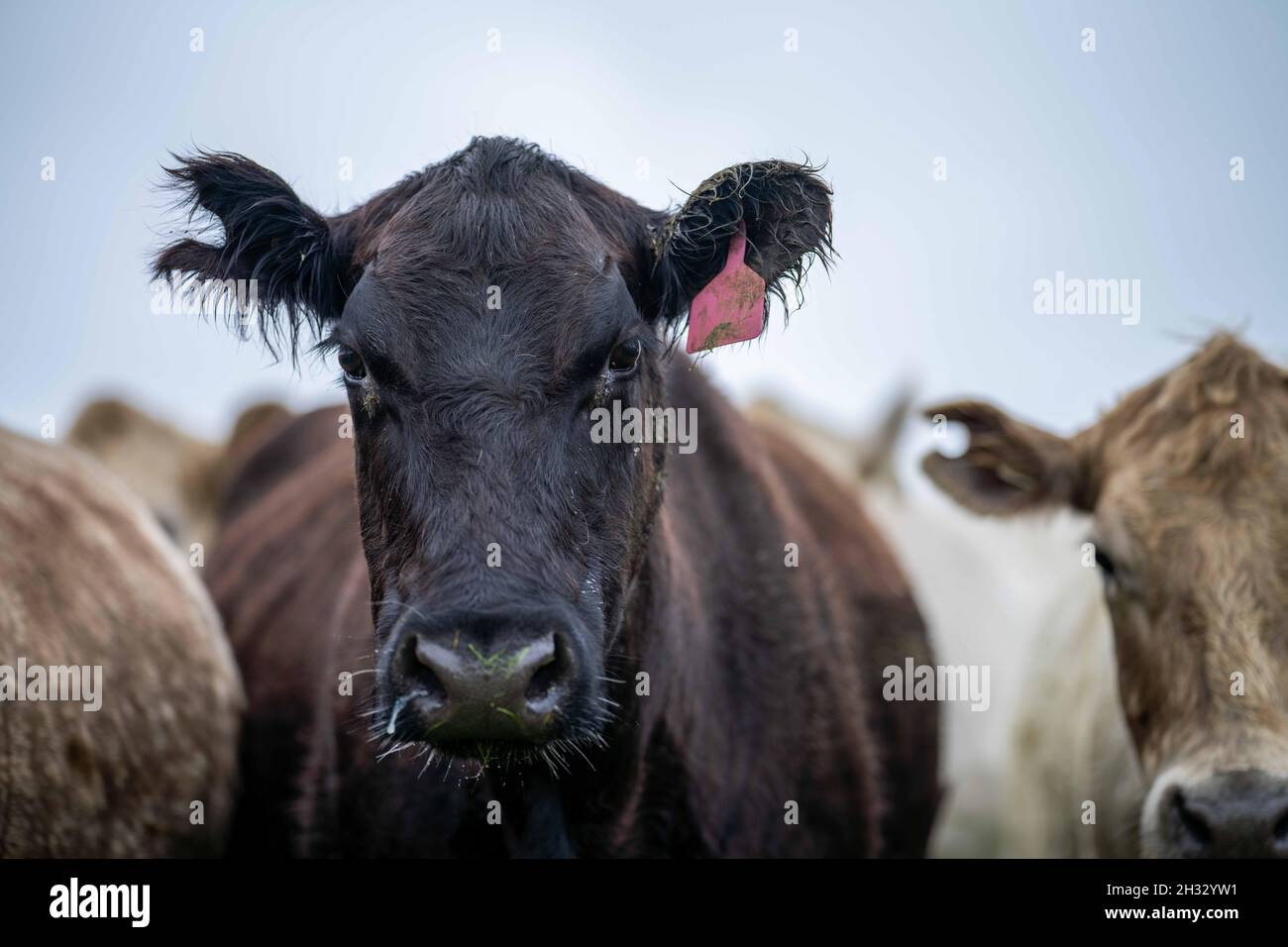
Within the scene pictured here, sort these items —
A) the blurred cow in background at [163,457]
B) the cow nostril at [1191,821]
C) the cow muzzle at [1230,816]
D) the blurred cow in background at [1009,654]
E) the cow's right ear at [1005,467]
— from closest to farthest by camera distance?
the cow muzzle at [1230,816]
the cow nostril at [1191,821]
the cow's right ear at [1005,467]
the blurred cow in background at [1009,654]
the blurred cow in background at [163,457]

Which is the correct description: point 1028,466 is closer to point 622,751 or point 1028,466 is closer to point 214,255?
point 622,751

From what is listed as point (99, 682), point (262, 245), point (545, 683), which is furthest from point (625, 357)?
point (99, 682)

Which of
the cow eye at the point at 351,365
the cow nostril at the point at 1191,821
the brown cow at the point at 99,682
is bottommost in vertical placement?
the cow nostril at the point at 1191,821

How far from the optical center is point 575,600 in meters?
3.01

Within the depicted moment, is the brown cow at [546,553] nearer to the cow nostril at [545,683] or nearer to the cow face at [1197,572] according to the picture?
the cow nostril at [545,683]

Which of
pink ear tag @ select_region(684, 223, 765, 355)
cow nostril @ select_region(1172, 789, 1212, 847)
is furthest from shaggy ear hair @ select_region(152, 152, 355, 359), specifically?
cow nostril @ select_region(1172, 789, 1212, 847)

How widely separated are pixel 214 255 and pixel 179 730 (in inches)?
78.4

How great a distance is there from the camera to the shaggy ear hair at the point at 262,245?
11.8ft

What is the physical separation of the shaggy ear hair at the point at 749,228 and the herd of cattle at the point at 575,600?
10 millimetres

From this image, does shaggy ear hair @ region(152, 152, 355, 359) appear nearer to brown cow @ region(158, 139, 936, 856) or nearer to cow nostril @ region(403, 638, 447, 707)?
brown cow @ region(158, 139, 936, 856)

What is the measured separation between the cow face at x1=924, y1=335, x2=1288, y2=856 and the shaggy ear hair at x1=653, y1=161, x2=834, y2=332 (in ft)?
4.47

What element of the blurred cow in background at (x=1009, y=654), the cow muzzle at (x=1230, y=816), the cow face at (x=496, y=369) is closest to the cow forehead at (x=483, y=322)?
the cow face at (x=496, y=369)
